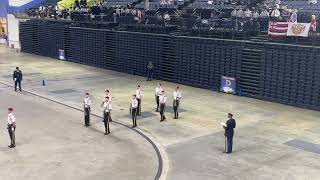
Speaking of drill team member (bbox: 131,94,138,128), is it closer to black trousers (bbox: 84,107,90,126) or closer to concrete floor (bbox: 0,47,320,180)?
concrete floor (bbox: 0,47,320,180)

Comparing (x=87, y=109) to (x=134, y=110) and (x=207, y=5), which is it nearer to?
(x=134, y=110)

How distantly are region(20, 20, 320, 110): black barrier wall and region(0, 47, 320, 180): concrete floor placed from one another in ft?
3.36

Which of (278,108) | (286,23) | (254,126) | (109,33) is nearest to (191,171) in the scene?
(254,126)

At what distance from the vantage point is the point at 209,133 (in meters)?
20.4

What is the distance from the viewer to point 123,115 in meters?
23.9

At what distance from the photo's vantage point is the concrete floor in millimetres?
15680

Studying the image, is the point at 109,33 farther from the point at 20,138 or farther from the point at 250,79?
the point at 20,138

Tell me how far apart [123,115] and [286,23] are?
36.4 ft

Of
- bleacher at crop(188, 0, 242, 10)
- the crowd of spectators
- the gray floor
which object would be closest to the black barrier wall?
the crowd of spectators

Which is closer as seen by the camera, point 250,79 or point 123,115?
point 123,115

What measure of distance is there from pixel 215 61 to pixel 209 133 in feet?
38.4

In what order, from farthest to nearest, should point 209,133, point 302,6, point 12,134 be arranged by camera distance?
1. point 302,6
2. point 209,133
3. point 12,134

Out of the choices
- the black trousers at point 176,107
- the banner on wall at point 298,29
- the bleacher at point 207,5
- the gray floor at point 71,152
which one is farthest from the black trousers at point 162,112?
the bleacher at point 207,5

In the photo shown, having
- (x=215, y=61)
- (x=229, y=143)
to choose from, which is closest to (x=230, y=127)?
(x=229, y=143)
